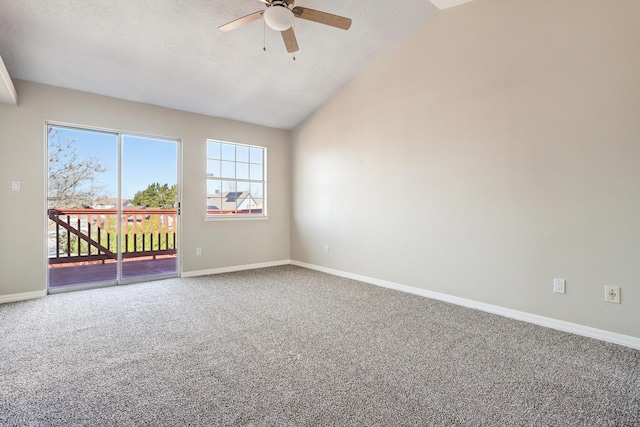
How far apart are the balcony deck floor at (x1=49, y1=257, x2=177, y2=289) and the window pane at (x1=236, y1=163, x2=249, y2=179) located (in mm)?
1758

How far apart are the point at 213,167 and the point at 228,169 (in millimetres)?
251

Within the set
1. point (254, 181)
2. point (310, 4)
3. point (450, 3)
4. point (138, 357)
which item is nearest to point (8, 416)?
point (138, 357)

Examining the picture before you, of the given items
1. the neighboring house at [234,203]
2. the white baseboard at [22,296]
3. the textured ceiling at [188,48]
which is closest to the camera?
the textured ceiling at [188,48]

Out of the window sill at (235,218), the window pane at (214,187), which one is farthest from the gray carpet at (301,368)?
the window pane at (214,187)

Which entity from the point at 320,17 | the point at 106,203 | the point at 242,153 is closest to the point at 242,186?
the point at 242,153

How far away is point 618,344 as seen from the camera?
2.29 meters

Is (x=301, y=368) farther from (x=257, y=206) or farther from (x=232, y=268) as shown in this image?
(x=257, y=206)

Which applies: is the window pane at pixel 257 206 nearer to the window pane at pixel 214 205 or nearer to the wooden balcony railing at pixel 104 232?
the window pane at pixel 214 205

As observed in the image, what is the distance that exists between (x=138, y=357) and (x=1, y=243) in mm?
2600

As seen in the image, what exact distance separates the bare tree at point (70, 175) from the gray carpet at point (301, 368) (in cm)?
130

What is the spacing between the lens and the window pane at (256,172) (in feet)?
17.3

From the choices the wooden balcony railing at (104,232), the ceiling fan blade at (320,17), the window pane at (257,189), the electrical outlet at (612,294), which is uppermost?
the ceiling fan blade at (320,17)

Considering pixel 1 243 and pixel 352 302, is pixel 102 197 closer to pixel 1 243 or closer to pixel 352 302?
pixel 1 243

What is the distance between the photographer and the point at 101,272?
4.55 meters
